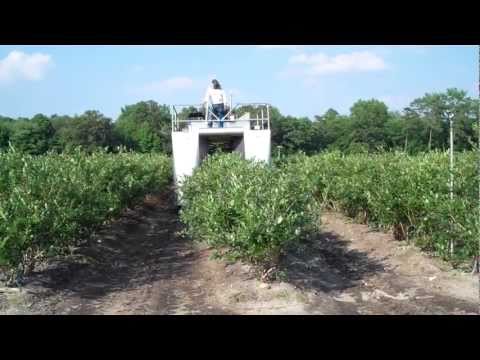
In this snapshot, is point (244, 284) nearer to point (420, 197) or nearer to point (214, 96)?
point (420, 197)

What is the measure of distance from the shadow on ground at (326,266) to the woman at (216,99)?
194 inches

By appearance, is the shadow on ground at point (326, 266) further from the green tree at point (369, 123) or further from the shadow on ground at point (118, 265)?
the green tree at point (369, 123)

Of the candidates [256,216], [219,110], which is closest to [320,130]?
[219,110]

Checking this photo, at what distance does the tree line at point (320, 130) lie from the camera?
1778 inches

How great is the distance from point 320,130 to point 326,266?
53995 mm

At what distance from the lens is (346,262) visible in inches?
387

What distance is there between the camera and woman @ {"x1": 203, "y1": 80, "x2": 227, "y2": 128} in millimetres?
14211

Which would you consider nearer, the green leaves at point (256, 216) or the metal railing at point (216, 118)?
the green leaves at point (256, 216)

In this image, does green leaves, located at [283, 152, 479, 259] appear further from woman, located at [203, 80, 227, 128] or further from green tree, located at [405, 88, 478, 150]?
green tree, located at [405, 88, 478, 150]

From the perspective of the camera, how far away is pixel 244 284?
7301 mm

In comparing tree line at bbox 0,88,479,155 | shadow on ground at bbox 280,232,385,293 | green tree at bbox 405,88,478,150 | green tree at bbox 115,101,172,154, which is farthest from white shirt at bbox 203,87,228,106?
green tree at bbox 115,101,172,154

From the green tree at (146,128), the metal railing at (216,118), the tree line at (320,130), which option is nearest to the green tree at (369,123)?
the tree line at (320,130)

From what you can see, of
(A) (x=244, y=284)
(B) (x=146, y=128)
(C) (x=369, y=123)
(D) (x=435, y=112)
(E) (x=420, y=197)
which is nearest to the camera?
(A) (x=244, y=284)

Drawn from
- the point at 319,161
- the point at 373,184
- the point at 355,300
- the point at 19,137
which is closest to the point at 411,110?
the point at 19,137
